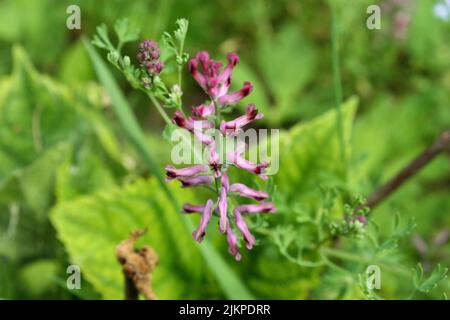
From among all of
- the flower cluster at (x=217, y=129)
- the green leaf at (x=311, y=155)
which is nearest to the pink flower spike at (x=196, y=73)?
the flower cluster at (x=217, y=129)

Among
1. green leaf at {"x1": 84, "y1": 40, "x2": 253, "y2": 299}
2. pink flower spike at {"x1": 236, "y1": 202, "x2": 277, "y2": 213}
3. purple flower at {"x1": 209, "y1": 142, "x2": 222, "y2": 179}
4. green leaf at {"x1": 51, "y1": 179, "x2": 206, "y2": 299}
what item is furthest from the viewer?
green leaf at {"x1": 51, "y1": 179, "x2": 206, "y2": 299}

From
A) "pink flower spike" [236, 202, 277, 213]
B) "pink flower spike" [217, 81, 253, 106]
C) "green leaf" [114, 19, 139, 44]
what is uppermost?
"green leaf" [114, 19, 139, 44]

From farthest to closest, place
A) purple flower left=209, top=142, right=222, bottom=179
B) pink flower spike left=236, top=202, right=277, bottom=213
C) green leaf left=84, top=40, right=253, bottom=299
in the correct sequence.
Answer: green leaf left=84, top=40, right=253, bottom=299 < pink flower spike left=236, top=202, right=277, bottom=213 < purple flower left=209, top=142, right=222, bottom=179

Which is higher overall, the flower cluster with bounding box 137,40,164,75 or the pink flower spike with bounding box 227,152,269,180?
the flower cluster with bounding box 137,40,164,75

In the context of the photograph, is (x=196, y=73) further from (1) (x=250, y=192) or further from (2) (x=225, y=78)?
(1) (x=250, y=192)

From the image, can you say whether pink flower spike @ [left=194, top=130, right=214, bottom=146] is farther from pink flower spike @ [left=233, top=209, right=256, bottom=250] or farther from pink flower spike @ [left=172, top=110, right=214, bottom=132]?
pink flower spike @ [left=233, top=209, right=256, bottom=250]

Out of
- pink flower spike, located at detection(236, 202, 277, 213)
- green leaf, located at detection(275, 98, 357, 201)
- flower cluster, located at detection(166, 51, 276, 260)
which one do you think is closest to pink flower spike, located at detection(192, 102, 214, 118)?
flower cluster, located at detection(166, 51, 276, 260)

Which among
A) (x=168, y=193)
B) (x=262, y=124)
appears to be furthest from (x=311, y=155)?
(x=262, y=124)

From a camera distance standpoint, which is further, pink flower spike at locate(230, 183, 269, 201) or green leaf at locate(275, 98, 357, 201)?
green leaf at locate(275, 98, 357, 201)
